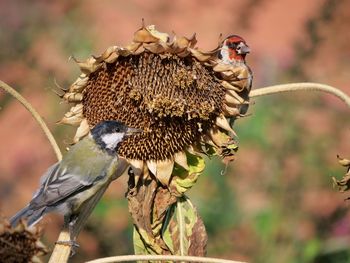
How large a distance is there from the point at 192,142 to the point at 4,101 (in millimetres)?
2009

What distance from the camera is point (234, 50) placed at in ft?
11.2

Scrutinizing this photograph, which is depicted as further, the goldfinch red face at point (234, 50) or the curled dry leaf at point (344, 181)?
the goldfinch red face at point (234, 50)

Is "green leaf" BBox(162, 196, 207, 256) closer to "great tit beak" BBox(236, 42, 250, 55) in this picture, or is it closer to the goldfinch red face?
the goldfinch red face

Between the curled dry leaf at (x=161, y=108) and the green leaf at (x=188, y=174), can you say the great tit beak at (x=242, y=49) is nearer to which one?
the curled dry leaf at (x=161, y=108)

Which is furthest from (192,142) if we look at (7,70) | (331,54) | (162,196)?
(331,54)

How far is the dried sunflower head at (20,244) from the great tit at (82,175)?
47 cm

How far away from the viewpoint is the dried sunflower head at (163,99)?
2.68 metres

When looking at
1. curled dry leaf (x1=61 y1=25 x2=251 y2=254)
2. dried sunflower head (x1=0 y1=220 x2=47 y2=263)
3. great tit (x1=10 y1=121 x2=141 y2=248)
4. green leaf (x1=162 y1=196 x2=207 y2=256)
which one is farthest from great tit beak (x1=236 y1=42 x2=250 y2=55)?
dried sunflower head (x1=0 y1=220 x2=47 y2=263)

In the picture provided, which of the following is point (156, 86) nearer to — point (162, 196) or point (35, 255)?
point (162, 196)

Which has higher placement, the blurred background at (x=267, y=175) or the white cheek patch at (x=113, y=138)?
the blurred background at (x=267, y=175)

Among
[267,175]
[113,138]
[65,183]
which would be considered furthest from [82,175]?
[267,175]

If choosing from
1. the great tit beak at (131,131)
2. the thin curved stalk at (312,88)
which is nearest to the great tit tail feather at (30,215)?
the great tit beak at (131,131)

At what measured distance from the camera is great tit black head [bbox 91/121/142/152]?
2637mm

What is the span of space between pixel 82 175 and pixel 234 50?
0.84m
